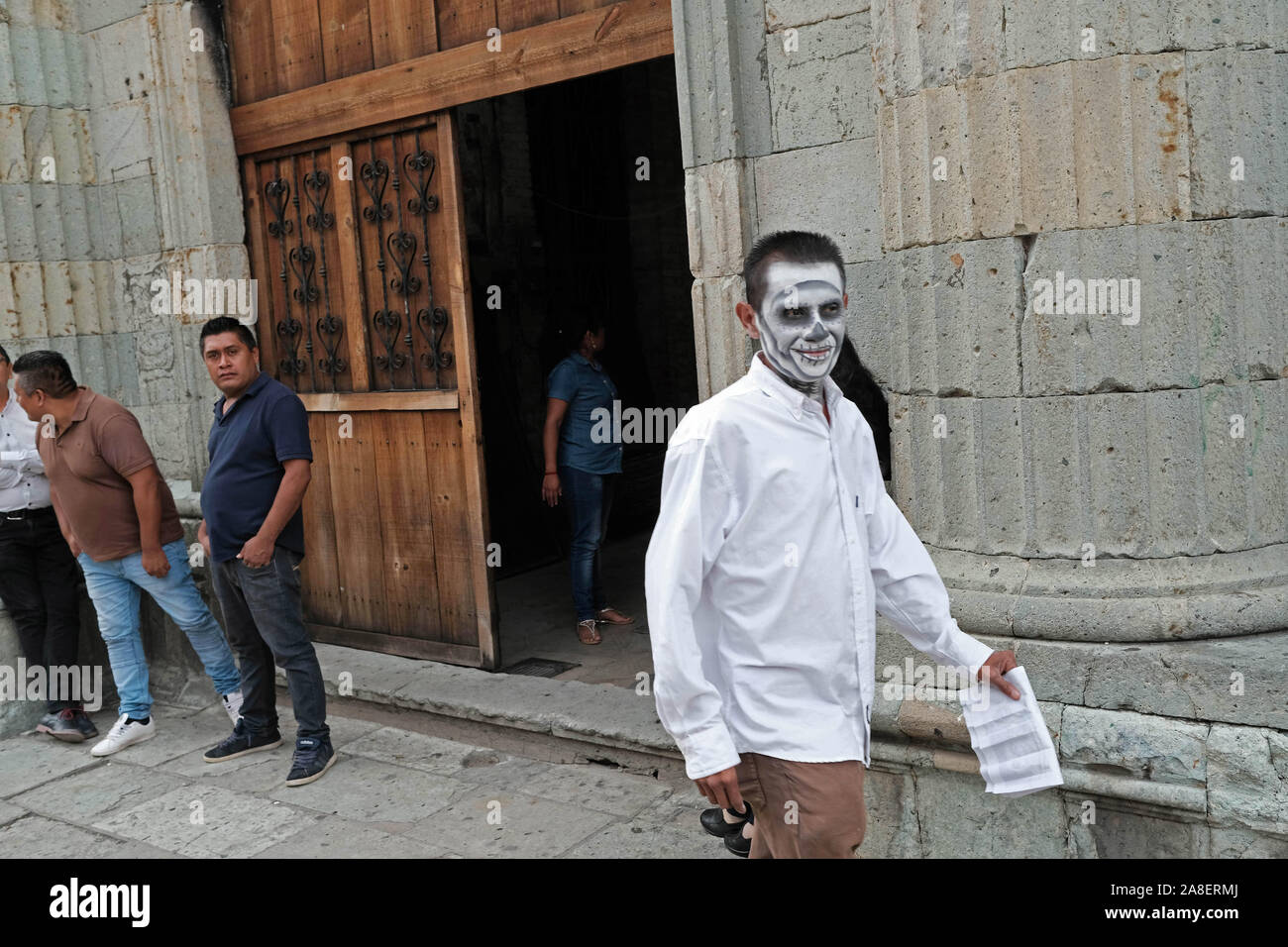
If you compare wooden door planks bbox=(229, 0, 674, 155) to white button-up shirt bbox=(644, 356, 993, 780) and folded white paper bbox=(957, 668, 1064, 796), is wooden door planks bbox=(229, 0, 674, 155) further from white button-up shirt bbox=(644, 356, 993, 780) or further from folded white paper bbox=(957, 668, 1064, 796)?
folded white paper bbox=(957, 668, 1064, 796)

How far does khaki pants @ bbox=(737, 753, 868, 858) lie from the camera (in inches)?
93.4

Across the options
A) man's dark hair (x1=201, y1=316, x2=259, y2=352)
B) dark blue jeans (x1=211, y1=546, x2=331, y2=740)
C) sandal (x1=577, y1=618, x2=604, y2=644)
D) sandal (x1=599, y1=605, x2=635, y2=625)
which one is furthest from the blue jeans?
sandal (x1=599, y1=605, x2=635, y2=625)

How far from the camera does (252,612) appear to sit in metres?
4.46

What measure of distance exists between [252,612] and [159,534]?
81 centimetres

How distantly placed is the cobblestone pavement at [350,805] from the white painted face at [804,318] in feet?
6.42

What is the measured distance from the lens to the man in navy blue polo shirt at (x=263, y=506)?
438 cm

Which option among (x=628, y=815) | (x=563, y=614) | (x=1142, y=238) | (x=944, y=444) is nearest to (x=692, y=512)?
(x=944, y=444)

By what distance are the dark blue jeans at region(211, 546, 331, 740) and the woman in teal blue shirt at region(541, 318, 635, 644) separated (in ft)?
5.75

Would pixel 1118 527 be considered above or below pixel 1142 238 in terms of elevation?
below

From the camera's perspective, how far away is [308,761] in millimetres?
4543

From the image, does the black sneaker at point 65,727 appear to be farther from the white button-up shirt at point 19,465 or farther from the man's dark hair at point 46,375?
the man's dark hair at point 46,375

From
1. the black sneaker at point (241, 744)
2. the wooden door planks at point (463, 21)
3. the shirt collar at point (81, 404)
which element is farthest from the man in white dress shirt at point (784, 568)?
the shirt collar at point (81, 404)

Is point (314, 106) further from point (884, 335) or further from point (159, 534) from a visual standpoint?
point (884, 335)

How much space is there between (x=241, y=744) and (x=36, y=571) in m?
1.36
